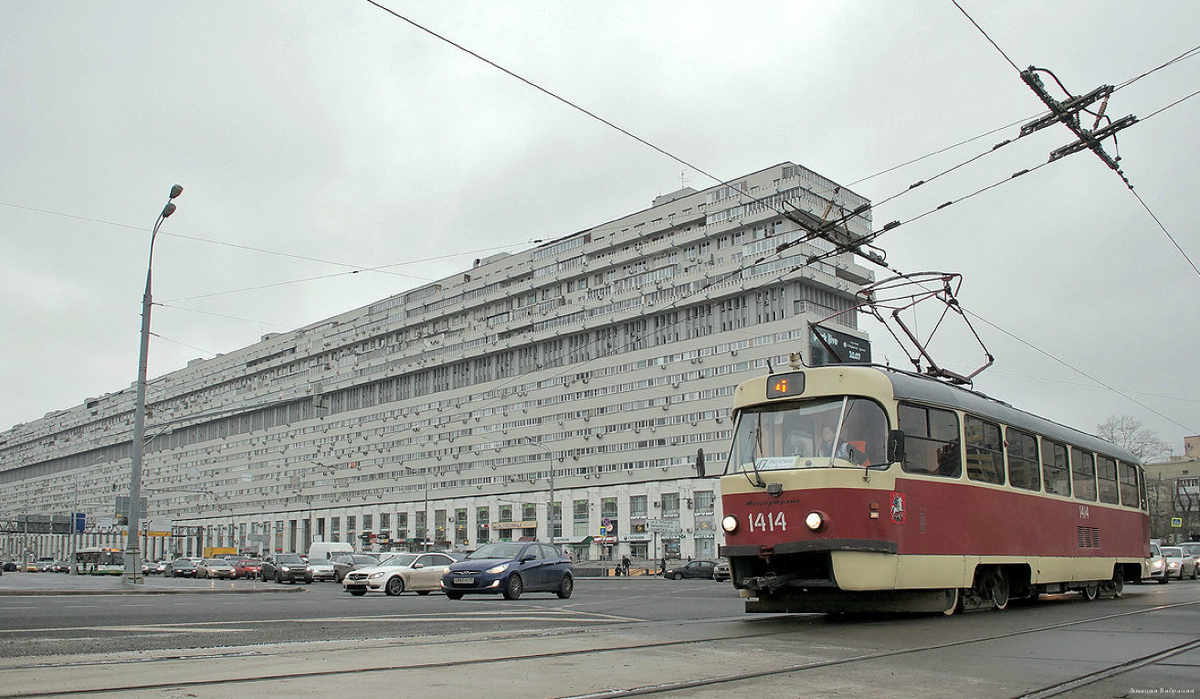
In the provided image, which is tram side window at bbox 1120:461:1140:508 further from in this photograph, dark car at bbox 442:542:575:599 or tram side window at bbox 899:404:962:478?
dark car at bbox 442:542:575:599

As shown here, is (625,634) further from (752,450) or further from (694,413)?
(694,413)

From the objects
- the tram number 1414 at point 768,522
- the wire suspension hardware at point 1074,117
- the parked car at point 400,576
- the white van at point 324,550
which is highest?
the wire suspension hardware at point 1074,117

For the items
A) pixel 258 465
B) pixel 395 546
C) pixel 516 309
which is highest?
pixel 516 309

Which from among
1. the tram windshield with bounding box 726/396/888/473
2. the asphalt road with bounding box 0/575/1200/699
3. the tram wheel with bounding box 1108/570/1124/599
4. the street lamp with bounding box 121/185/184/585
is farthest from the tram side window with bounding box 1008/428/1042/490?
the street lamp with bounding box 121/185/184/585

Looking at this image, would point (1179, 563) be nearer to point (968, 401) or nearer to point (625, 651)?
point (968, 401)

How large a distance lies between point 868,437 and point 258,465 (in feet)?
421

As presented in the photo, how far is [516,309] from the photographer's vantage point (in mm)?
99625

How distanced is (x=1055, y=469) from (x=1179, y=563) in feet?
84.0

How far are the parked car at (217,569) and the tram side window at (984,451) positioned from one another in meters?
48.1

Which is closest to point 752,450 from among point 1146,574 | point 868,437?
point 868,437

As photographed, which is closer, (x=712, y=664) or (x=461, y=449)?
(x=712, y=664)

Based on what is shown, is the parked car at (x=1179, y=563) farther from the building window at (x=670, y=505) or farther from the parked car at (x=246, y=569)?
the parked car at (x=246, y=569)

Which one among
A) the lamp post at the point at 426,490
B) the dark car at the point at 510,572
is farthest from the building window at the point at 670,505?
the dark car at the point at 510,572

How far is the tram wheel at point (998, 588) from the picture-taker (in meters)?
14.8
